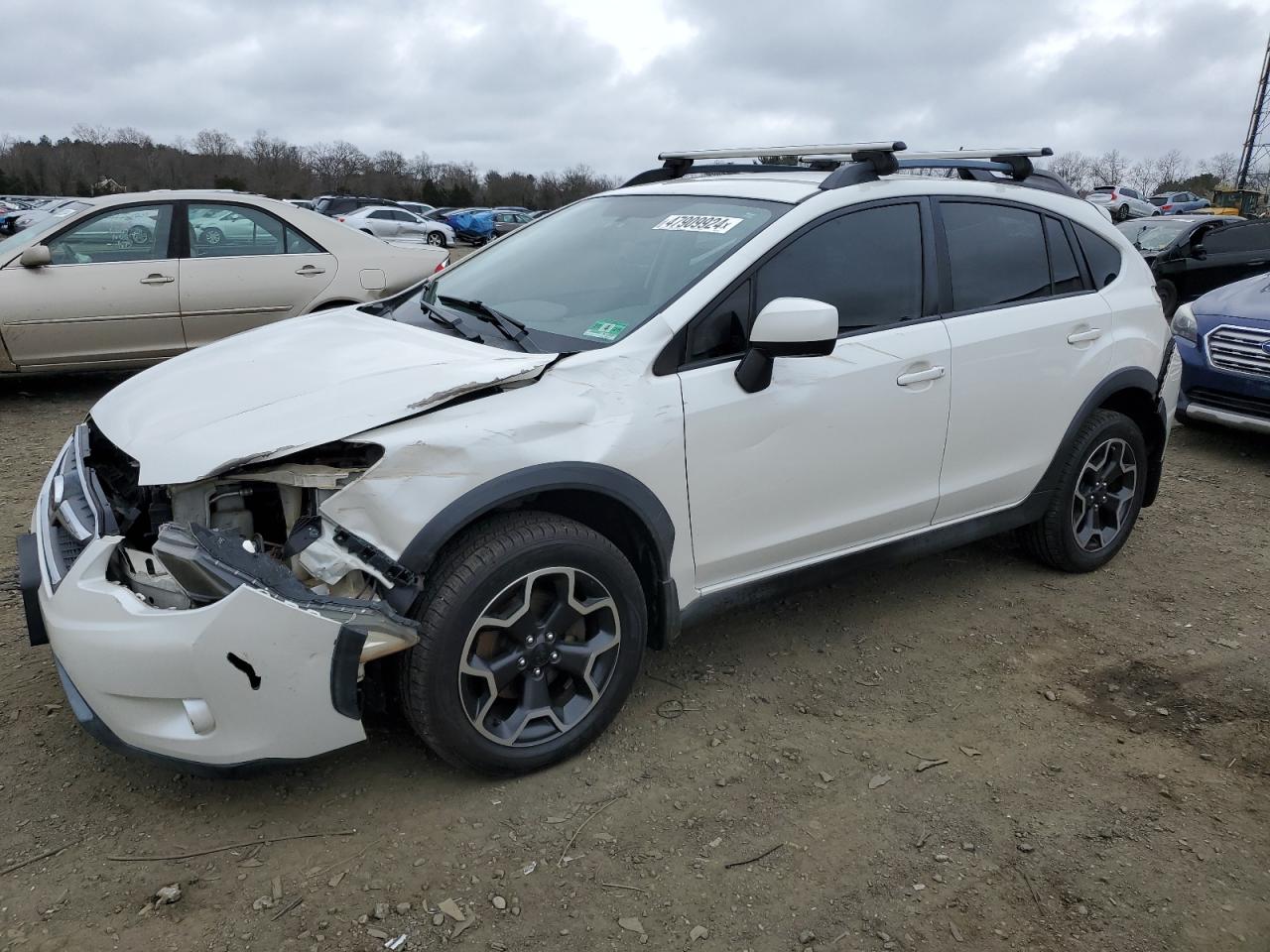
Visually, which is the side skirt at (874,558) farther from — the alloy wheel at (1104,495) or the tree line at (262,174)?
the tree line at (262,174)

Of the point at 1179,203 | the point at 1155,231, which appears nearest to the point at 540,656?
the point at 1155,231

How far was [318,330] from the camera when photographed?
3.47 meters

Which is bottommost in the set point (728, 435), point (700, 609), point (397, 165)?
point (700, 609)

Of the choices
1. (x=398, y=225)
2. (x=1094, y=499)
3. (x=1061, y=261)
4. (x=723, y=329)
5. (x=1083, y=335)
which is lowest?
(x=1094, y=499)

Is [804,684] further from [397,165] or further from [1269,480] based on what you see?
[397,165]

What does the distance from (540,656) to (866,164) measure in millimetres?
2151

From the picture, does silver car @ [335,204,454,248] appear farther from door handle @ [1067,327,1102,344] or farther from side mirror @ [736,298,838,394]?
side mirror @ [736,298,838,394]

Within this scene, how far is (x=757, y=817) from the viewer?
2.79 metres

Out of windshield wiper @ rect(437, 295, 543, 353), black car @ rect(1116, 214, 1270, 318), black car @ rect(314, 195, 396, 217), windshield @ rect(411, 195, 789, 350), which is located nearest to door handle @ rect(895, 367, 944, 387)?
windshield @ rect(411, 195, 789, 350)

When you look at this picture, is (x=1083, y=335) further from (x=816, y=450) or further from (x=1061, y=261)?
(x=816, y=450)

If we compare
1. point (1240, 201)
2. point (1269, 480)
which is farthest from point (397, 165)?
point (1269, 480)

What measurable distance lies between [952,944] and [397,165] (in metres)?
84.0

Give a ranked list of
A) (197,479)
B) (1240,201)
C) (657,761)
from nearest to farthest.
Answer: (197,479) → (657,761) → (1240,201)

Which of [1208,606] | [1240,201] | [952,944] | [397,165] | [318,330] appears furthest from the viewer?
[397,165]
